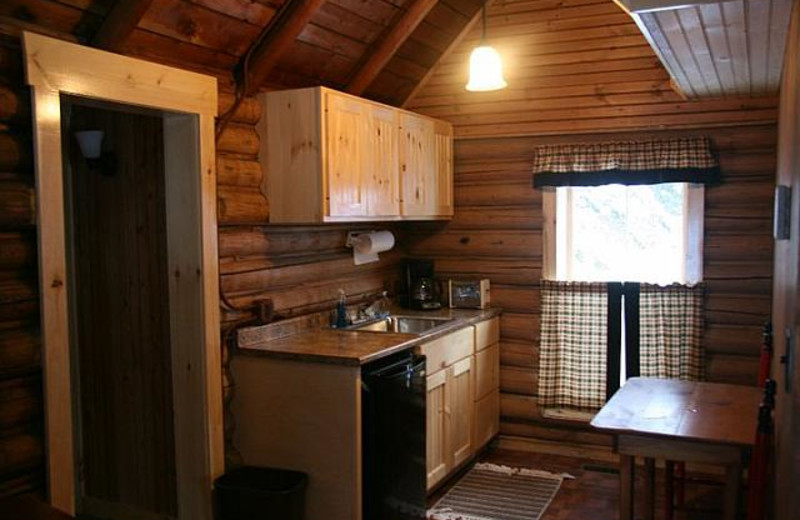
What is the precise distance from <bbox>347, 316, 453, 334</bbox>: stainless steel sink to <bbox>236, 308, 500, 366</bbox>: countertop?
184mm

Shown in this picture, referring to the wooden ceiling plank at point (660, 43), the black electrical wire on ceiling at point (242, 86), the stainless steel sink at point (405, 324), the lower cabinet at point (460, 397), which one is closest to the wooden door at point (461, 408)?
the lower cabinet at point (460, 397)

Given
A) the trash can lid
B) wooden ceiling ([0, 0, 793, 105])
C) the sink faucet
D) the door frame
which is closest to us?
wooden ceiling ([0, 0, 793, 105])

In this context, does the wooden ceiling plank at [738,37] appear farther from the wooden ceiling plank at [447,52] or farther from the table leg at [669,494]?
the wooden ceiling plank at [447,52]

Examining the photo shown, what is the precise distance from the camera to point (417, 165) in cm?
446

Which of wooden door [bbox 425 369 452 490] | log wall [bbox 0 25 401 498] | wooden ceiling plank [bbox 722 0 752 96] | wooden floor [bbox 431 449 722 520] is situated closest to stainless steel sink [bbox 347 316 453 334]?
log wall [bbox 0 25 401 498]

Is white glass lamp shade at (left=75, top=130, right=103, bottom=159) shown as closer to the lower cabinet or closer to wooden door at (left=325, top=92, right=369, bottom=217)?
wooden door at (left=325, top=92, right=369, bottom=217)

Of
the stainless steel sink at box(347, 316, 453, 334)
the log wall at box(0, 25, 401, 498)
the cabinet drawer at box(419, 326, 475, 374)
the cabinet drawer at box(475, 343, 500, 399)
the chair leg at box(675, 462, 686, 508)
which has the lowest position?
the chair leg at box(675, 462, 686, 508)

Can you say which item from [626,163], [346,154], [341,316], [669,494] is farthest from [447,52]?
[669,494]

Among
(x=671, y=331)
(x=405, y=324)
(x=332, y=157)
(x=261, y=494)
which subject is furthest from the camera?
(x=405, y=324)

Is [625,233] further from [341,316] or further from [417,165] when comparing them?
[341,316]

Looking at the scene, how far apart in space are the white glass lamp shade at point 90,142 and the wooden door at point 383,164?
131 centimetres

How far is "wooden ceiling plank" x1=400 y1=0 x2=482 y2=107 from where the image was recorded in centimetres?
478

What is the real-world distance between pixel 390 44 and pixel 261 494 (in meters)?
2.43

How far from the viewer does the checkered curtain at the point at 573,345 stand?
4.62 m
